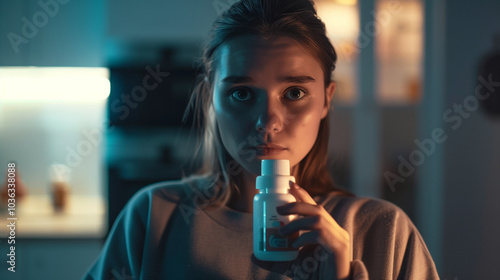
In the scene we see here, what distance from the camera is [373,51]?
235cm

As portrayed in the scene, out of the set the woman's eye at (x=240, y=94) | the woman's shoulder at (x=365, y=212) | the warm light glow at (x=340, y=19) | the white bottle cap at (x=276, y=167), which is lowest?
the woman's shoulder at (x=365, y=212)

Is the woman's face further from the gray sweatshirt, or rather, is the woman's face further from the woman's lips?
the gray sweatshirt

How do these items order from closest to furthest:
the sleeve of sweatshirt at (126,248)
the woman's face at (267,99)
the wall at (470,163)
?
the woman's face at (267,99) < the sleeve of sweatshirt at (126,248) < the wall at (470,163)

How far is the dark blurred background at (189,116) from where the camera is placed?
6.97ft

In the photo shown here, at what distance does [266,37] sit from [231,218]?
0.37m

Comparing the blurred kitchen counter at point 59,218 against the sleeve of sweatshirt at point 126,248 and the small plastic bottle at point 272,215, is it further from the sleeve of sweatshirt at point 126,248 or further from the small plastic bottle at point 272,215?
the small plastic bottle at point 272,215

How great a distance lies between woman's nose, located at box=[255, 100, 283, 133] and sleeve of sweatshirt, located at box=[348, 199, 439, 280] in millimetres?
247

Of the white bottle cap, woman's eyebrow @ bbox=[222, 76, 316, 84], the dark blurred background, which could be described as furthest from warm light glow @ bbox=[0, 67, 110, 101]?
the white bottle cap

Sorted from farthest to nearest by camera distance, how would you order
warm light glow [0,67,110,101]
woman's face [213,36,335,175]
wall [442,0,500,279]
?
warm light glow [0,67,110,101] → wall [442,0,500,279] → woman's face [213,36,335,175]

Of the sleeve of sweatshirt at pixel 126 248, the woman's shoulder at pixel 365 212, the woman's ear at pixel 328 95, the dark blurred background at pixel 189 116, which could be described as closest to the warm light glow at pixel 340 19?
the dark blurred background at pixel 189 116

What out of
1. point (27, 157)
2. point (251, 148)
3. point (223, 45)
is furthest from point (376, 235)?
point (27, 157)

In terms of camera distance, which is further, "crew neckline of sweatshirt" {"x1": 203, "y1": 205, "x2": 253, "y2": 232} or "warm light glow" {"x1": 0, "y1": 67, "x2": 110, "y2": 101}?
"warm light glow" {"x1": 0, "y1": 67, "x2": 110, "y2": 101}

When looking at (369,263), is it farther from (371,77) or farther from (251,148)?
(371,77)

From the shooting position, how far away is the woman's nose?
2.43ft
